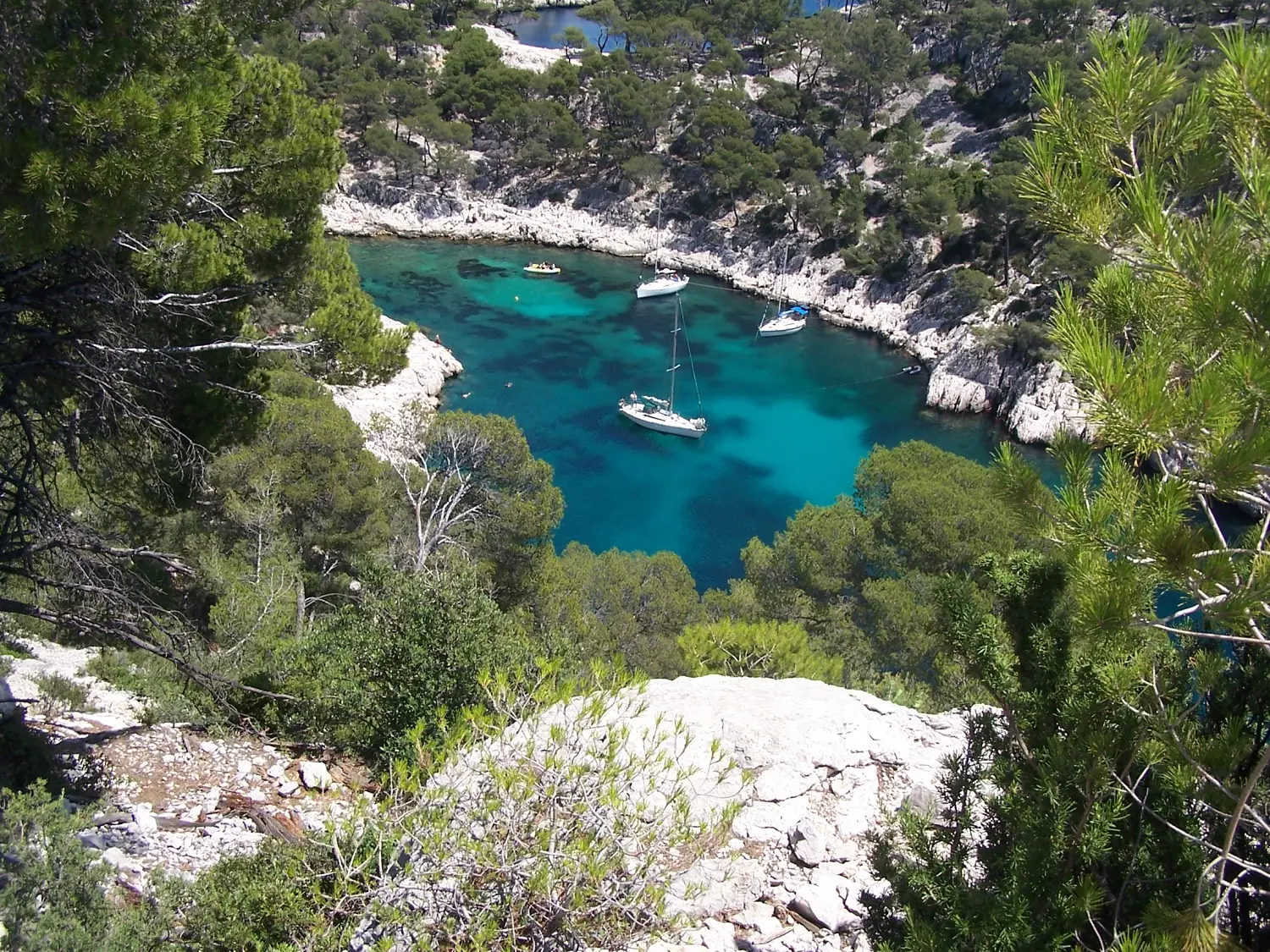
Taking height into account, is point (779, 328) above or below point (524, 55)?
below

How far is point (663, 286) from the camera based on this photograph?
39.8m

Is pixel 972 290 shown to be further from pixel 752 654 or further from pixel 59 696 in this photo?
pixel 59 696

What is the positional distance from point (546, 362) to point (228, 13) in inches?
1112

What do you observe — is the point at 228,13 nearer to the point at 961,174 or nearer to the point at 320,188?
the point at 320,188

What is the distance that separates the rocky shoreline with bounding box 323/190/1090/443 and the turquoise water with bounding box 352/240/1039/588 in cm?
92

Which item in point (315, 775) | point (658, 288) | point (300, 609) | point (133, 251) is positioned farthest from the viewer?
point (658, 288)

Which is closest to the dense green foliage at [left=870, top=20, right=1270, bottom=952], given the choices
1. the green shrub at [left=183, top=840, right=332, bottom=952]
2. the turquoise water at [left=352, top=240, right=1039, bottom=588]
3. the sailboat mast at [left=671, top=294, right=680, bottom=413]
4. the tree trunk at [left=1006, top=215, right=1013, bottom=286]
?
the green shrub at [left=183, top=840, right=332, bottom=952]

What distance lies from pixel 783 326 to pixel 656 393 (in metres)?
7.94

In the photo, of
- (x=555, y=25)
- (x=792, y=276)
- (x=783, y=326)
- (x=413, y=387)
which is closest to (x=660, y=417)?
(x=413, y=387)

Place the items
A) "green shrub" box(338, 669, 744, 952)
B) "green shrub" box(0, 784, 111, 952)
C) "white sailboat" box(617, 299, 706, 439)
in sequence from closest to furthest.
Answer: "green shrub" box(0, 784, 111, 952)
"green shrub" box(338, 669, 744, 952)
"white sailboat" box(617, 299, 706, 439)

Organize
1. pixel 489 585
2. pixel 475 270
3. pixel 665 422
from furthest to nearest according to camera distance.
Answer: pixel 475 270
pixel 665 422
pixel 489 585

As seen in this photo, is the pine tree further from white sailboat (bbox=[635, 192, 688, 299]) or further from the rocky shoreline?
white sailboat (bbox=[635, 192, 688, 299])

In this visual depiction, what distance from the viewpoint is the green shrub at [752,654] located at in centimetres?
1017

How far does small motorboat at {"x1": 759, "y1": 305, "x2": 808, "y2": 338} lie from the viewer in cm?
3656
